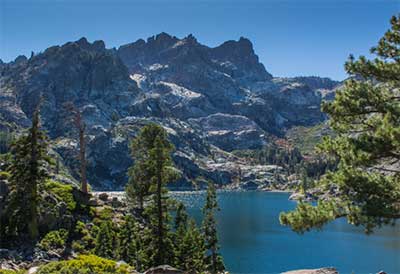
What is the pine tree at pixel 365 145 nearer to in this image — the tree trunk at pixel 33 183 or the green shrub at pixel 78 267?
the green shrub at pixel 78 267

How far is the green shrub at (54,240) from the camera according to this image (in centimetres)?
3396

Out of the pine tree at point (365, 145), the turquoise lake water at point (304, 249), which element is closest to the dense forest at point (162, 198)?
the pine tree at point (365, 145)

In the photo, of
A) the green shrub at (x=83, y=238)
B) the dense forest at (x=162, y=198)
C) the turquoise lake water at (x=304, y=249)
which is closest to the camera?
the dense forest at (x=162, y=198)

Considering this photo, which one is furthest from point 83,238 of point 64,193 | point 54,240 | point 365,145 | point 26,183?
point 365,145

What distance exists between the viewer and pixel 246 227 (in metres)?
113

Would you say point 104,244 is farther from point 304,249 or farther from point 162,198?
point 304,249

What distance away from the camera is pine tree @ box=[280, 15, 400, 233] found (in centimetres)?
1666

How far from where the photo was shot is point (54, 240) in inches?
1400

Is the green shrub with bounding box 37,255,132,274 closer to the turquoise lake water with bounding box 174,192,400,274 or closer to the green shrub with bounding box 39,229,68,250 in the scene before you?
the green shrub with bounding box 39,229,68,250

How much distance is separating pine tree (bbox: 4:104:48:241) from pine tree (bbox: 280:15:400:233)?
76.2 ft

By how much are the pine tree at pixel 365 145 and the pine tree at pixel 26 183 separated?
23223 millimetres

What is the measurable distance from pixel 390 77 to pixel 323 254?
219 ft

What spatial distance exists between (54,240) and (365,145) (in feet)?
91.6

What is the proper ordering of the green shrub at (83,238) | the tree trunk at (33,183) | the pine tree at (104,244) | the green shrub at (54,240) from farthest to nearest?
the green shrub at (83,238), the pine tree at (104,244), the green shrub at (54,240), the tree trunk at (33,183)
